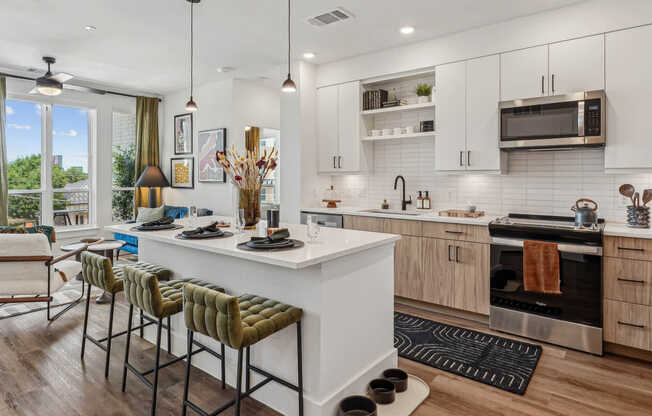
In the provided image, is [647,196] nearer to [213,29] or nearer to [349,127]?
[349,127]

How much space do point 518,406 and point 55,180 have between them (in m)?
6.70

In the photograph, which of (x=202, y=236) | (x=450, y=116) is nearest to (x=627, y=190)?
(x=450, y=116)

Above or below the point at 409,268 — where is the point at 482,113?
above

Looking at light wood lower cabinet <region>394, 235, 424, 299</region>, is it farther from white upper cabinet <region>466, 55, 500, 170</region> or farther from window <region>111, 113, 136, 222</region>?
window <region>111, 113, 136, 222</region>

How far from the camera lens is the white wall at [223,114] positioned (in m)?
5.80

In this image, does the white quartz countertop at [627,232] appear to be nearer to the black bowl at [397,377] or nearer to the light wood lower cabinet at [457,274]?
the light wood lower cabinet at [457,274]

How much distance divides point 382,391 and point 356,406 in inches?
8.9

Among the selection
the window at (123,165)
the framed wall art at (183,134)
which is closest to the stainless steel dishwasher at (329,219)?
the framed wall art at (183,134)

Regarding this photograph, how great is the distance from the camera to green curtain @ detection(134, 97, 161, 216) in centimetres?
666

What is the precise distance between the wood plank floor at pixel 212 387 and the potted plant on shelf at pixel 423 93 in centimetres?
264

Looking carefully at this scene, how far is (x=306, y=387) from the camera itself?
213 centimetres

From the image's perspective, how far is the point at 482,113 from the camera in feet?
12.2

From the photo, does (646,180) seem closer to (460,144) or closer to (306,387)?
(460,144)

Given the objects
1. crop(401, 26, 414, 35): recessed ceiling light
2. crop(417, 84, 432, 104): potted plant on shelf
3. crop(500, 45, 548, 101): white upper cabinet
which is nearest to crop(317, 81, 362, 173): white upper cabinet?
crop(417, 84, 432, 104): potted plant on shelf
